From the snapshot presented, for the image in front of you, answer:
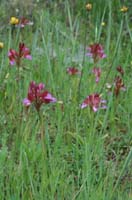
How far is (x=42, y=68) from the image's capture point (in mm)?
3012

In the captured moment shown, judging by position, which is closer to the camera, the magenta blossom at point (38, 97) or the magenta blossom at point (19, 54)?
the magenta blossom at point (38, 97)

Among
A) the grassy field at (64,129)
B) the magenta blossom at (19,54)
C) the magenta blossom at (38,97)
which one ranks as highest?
the magenta blossom at (38,97)

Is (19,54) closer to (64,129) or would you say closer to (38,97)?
(64,129)

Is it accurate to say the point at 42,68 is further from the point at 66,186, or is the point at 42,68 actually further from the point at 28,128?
the point at 66,186

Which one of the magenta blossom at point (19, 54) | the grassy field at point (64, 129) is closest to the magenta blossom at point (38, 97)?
the grassy field at point (64, 129)

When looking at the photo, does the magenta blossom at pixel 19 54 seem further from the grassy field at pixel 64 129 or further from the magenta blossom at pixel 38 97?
the magenta blossom at pixel 38 97

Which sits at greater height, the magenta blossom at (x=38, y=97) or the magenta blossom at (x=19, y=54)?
the magenta blossom at (x=38, y=97)

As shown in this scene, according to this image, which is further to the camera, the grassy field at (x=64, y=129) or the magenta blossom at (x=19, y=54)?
the magenta blossom at (x=19, y=54)

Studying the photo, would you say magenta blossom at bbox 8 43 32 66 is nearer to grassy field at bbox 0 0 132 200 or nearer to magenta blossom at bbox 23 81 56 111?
grassy field at bbox 0 0 132 200

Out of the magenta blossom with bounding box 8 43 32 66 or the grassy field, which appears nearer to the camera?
the grassy field

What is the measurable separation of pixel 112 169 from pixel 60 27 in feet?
6.87

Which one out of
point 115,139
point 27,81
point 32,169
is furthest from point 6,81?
point 32,169

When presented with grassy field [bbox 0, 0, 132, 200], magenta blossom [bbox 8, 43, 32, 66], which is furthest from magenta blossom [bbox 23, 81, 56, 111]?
magenta blossom [bbox 8, 43, 32, 66]

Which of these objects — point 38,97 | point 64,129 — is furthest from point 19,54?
point 38,97
